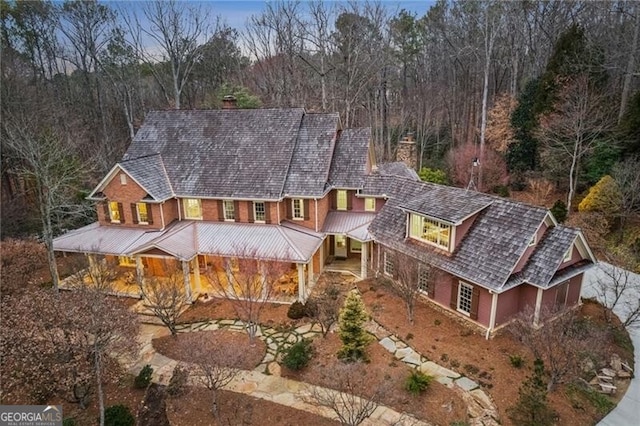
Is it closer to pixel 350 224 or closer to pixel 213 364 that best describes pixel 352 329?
pixel 213 364

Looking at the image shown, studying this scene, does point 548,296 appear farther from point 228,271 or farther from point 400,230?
point 228,271

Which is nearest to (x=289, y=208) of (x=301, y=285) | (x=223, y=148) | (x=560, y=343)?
(x=301, y=285)

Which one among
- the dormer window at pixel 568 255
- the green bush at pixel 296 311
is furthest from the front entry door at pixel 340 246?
the dormer window at pixel 568 255

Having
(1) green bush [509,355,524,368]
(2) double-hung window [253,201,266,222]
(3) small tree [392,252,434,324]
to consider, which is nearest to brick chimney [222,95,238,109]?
(2) double-hung window [253,201,266,222]

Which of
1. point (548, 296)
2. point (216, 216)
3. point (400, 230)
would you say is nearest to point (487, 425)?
point (548, 296)

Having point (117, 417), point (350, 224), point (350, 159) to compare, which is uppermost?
point (350, 159)

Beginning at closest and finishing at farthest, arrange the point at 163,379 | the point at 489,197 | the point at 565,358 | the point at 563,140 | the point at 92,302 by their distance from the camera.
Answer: the point at 92,302
the point at 565,358
the point at 163,379
the point at 489,197
the point at 563,140
